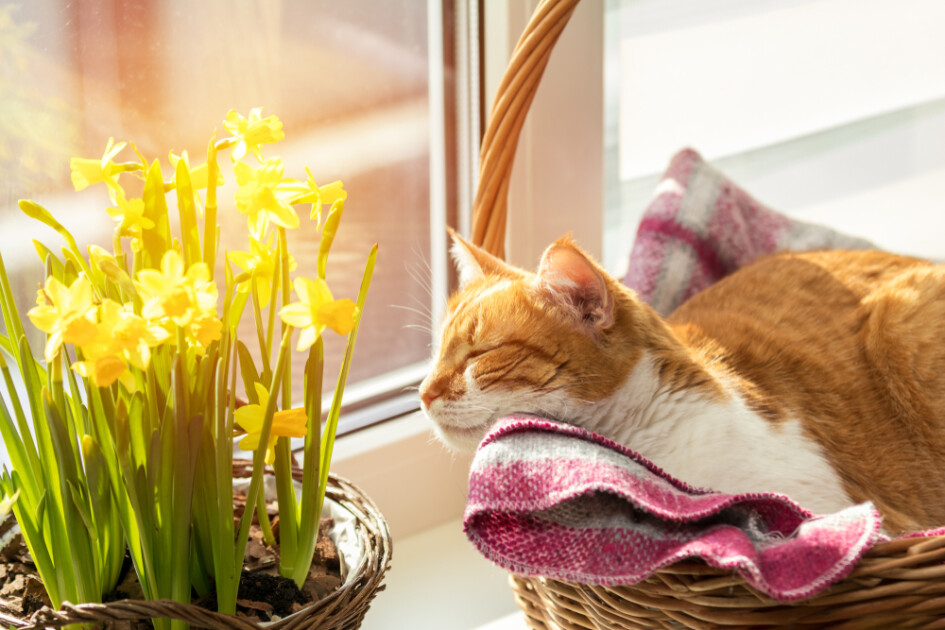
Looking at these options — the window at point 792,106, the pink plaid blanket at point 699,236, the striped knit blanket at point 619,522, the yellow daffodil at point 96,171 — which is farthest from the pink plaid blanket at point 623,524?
the window at point 792,106

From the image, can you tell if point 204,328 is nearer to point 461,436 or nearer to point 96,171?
point 96,171

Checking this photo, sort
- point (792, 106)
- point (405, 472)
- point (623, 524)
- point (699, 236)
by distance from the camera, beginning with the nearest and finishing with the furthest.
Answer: point (623, 524), point (405, 472), point (699, 236), point (792, 106)

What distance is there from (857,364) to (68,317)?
83cm

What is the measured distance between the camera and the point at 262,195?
1.96 ft

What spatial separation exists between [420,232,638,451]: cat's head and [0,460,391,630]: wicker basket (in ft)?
0.36

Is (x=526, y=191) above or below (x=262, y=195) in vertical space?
below

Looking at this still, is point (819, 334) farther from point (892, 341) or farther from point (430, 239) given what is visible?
point (430, 239)

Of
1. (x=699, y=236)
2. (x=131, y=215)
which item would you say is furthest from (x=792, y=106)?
(x=131, y=215)

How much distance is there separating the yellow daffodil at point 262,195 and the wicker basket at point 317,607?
10.6 inches

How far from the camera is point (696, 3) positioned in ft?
4.73

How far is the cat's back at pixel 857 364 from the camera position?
87 cm

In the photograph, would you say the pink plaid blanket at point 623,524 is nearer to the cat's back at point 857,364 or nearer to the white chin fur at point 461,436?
the white chin fur at point 461,436

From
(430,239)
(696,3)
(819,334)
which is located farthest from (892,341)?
(696,3)

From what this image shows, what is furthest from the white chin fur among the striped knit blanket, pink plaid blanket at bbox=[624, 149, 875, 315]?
pink plaid blanket at bbox=[624, 149, 875, 315]
